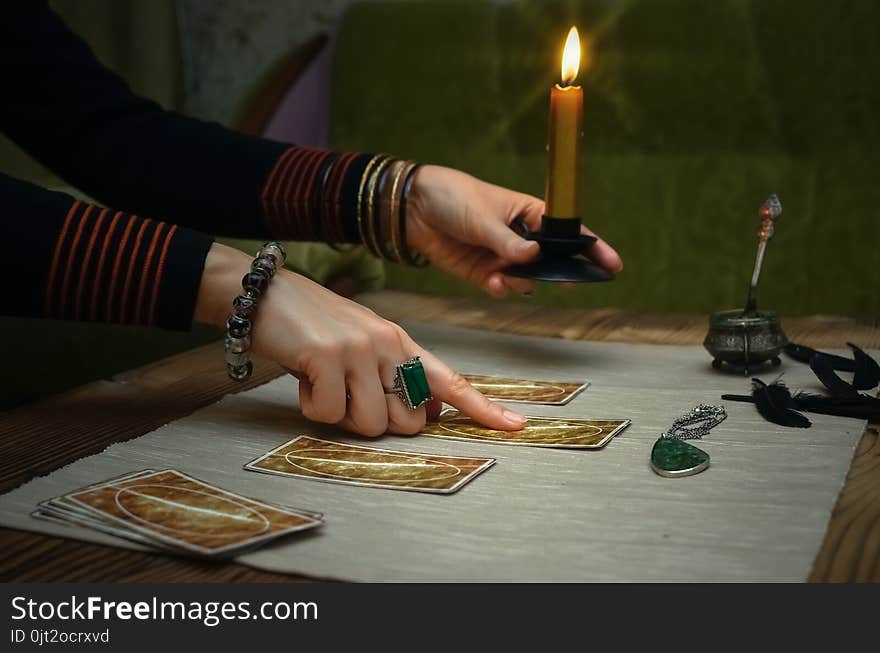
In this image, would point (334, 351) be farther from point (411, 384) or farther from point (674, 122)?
point (674, 122)

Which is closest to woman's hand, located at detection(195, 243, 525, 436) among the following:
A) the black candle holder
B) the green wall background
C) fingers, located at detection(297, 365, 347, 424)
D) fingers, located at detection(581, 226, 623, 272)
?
fingers, located at detection(297, 365, 347, 424)

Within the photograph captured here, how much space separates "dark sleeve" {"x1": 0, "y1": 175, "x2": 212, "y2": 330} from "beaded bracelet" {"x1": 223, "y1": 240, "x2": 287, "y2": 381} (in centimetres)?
5

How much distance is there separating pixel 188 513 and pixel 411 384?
234 mm

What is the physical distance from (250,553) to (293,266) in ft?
2.99

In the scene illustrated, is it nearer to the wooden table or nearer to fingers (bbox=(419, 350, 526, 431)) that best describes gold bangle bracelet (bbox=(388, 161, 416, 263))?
the wooden table

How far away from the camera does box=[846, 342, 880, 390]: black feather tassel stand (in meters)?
0.98

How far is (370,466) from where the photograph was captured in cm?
79

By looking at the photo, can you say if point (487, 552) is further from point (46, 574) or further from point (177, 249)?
point (177, 249)

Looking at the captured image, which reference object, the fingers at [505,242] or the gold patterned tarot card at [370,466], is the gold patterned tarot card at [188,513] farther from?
the fingers at [505,242]

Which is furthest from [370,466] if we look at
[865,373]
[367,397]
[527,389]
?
[865,373]

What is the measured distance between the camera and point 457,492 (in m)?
0.73

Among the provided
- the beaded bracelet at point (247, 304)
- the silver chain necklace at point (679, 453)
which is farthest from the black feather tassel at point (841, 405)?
the beaded bracelet at point (247, 304)

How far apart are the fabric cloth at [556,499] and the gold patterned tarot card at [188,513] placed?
1 centimetres

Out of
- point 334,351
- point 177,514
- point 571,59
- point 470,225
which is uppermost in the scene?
point 571,59
